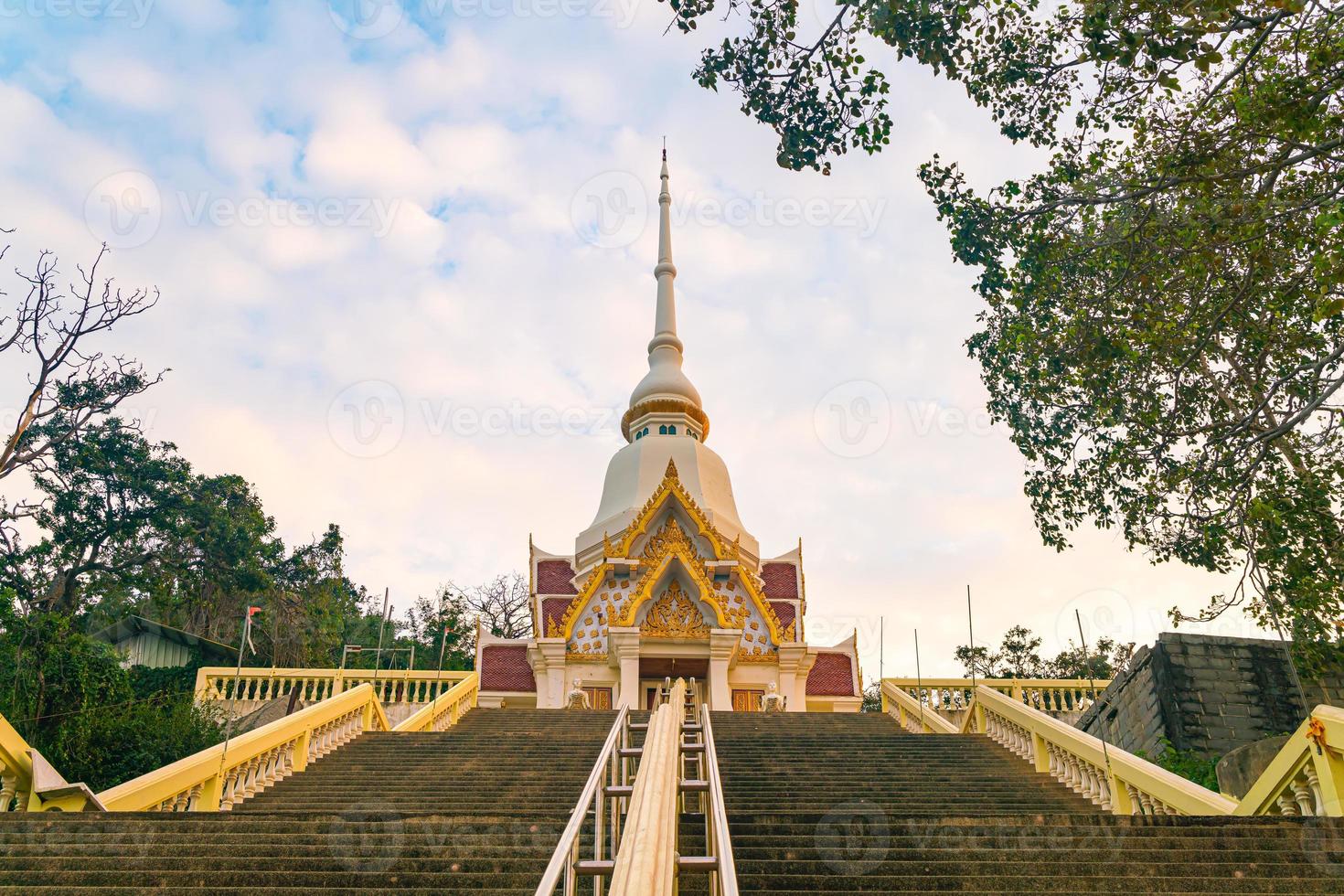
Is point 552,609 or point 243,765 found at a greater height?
point 552,609

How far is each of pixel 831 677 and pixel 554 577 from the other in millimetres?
7040

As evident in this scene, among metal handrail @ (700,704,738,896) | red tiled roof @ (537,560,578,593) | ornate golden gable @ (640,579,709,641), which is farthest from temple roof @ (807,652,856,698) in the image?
metal handrail @ (700,704,738,896)

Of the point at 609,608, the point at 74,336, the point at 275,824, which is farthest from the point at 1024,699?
the point at 74,336

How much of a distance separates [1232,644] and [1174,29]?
354 inches

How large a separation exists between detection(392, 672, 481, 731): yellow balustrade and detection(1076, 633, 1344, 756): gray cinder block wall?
1000cm

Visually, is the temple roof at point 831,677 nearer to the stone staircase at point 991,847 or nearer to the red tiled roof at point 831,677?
the red tiled roof at point 831,677

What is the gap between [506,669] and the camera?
21.9m

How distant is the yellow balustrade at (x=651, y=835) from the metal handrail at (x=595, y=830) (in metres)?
0.22

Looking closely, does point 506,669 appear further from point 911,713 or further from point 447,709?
point 911,713

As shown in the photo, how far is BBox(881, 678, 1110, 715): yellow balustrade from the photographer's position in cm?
1593

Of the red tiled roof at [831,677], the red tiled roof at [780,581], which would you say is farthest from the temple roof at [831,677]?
the red tiled roof at [780,581]

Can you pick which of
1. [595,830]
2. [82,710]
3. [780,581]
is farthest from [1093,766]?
[780,581]

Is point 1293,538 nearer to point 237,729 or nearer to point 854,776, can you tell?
point 854,776

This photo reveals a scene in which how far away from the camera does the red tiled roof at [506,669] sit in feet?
71.5
